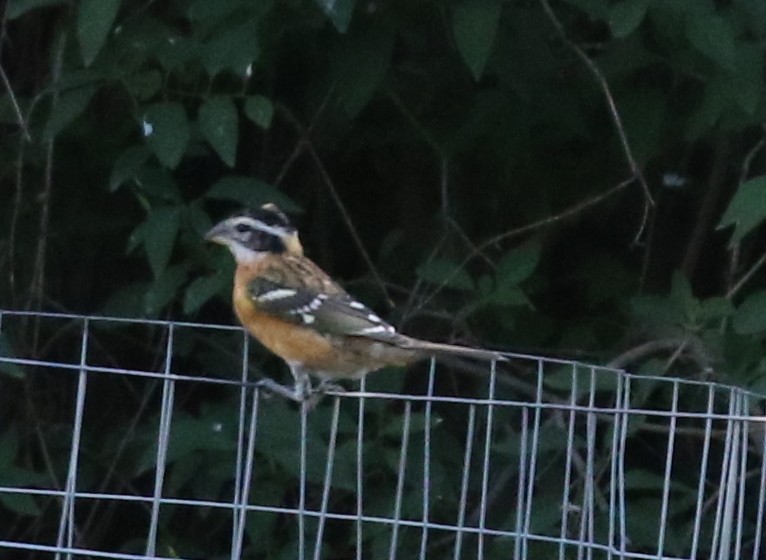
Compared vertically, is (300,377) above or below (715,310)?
below

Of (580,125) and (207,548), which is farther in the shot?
(207,548)

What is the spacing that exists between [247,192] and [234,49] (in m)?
0.57

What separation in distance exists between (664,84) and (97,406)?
72.9 inches

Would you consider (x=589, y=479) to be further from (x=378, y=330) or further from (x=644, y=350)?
(x=644, y=350)

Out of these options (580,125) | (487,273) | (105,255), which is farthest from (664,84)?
(105,255)

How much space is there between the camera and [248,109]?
3.99 meters

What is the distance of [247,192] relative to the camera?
14.0 feet

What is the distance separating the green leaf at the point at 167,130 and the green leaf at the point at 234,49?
22 centimetres

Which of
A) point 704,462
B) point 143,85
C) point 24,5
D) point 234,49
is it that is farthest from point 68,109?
point 704,462

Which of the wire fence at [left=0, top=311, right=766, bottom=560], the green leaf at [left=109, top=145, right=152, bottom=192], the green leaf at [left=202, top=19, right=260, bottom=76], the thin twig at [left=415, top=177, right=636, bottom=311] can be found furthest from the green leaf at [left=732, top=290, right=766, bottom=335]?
the green leaf at [left=109, top=145, right=152, bottom=192]

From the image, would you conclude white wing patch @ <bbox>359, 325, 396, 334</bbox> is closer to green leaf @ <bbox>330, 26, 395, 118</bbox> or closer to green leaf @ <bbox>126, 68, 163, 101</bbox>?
green leaf @ <bbox>330, 26, 395, 118</bbox>

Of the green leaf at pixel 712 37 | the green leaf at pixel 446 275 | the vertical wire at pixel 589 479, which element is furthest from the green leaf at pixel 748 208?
the green leaf at pixel 446 275

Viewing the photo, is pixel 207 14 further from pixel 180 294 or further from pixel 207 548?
pixel 207 548

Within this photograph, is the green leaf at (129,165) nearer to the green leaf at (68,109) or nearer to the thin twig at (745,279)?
the green leaf at (68,109)
